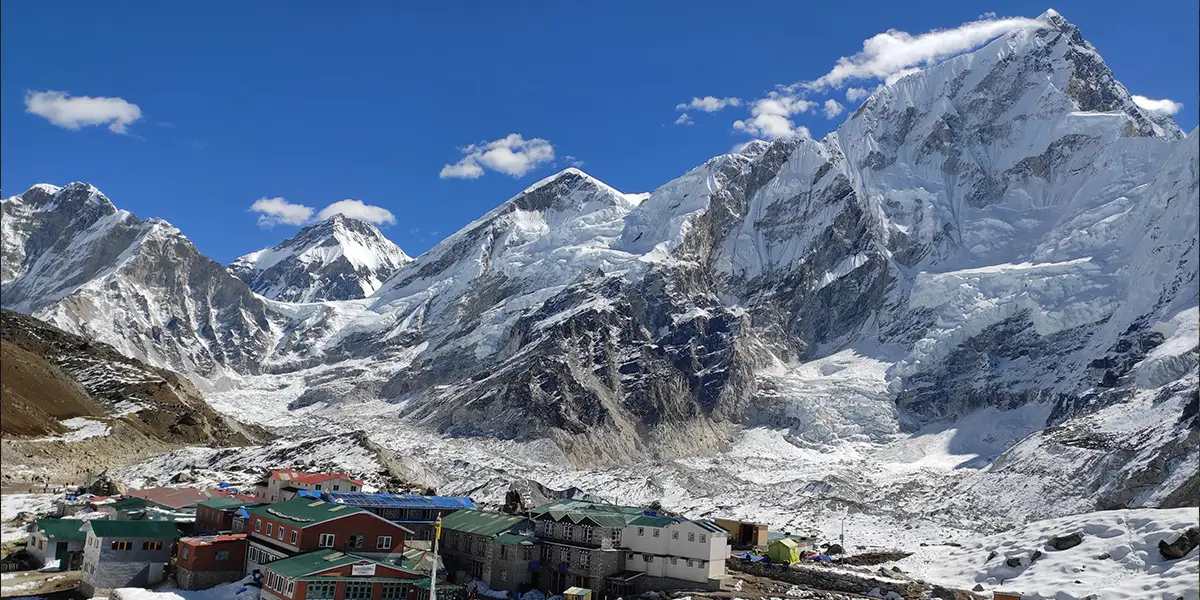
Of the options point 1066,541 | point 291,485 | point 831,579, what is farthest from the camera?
point 291,485

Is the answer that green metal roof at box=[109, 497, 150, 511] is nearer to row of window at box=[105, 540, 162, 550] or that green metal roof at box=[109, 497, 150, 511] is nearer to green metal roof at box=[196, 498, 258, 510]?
green metal roof at box=[196, 498, 258, 510]

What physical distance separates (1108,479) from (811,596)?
79.4 metres

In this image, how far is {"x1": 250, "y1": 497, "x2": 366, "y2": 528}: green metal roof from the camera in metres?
65.1

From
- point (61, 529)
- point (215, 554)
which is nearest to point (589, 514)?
point (215, 554)

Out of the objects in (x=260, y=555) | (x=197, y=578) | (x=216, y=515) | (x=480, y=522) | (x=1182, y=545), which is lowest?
(x=197, y=578)

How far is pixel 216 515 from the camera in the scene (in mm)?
72875

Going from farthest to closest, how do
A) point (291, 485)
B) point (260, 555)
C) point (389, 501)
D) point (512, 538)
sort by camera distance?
point (291, 485) < point (389, 501) < point (512, 538) < point (260, 555)

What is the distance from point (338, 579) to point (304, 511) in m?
9.43

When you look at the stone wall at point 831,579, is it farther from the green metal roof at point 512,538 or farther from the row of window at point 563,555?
the green metal roof at point 512,538

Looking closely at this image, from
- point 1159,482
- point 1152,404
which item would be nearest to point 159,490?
point 1159,482

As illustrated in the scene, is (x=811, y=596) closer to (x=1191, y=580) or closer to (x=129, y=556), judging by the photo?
(x=1191, y=580)

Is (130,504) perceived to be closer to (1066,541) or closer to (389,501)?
(389,501)

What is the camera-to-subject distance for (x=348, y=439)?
137750 mm

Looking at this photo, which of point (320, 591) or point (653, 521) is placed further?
point (653, 521)
